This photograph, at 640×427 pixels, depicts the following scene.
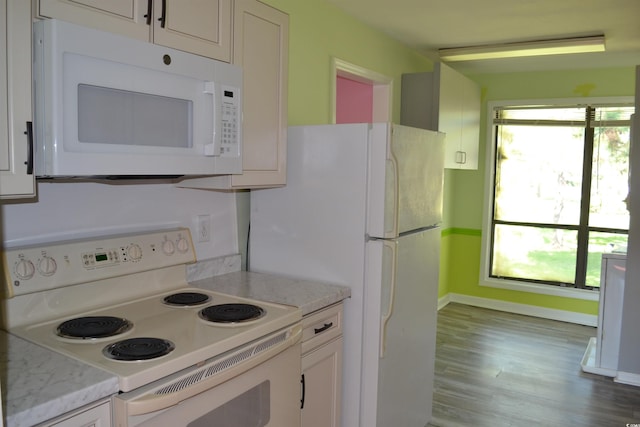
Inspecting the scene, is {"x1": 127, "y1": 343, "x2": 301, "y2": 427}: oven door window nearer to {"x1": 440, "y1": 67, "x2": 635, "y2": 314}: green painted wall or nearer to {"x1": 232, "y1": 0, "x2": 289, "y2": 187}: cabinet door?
{"x1": 232, "y1": 0, "x2": 289, "y2": 187}: cabinet door

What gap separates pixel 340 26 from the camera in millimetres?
3223

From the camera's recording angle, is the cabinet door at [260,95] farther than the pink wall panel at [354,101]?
No

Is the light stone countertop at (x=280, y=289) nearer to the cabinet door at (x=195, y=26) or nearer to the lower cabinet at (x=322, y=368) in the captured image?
the lower cabinet at (x=322, y=368)

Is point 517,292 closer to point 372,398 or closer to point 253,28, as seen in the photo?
point 372,398

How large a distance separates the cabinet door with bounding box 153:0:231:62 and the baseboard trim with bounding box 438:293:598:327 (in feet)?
13.3

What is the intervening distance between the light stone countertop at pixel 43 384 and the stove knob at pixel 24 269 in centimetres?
26

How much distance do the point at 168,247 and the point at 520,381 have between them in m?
2.71

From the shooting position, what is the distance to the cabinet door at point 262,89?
207 centimetres

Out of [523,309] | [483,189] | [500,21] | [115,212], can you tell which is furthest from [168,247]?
[523,309]

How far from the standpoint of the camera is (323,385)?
2.22 meters

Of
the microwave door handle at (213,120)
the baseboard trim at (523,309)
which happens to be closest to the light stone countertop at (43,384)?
the microwave door handle at (213,120)

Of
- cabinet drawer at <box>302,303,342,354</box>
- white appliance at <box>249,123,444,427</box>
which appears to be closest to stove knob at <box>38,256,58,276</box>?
cabinet drawer at <box>302,303,342,354</box>

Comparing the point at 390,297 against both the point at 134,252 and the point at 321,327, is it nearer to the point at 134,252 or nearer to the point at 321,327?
the point at 321,327

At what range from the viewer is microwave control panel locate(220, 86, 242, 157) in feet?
6.21
